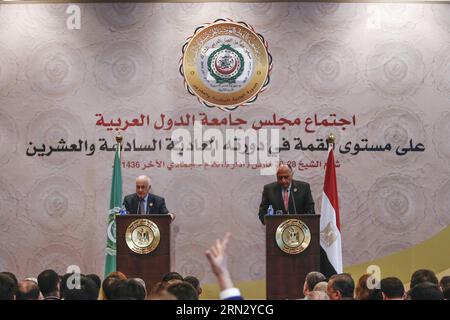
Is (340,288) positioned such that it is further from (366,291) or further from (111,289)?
(111,289)

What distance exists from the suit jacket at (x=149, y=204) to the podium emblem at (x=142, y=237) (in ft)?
2.51

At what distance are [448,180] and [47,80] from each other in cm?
457

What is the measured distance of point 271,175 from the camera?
25.4ft

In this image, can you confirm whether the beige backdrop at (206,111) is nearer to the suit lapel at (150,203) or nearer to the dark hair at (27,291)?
the suit lapel at (150,203)

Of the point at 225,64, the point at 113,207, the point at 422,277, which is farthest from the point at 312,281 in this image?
the point at 225,64

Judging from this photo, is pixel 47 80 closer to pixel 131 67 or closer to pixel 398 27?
pixel 131 67

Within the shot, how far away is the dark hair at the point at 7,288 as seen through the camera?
3.80 meters

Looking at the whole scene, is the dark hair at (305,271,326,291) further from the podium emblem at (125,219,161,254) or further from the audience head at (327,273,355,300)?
the podium emblem at (125,219,161,254)

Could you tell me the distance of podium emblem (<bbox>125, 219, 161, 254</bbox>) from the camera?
20.7ft

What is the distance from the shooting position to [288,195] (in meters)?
6.71

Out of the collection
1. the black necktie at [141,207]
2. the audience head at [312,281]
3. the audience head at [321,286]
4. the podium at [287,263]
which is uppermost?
the black necktie at [141,207]

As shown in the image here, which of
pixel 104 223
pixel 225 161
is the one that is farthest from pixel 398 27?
pixel 104 223

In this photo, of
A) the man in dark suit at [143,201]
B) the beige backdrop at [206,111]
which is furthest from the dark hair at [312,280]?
the beige backdrop at [206,111]

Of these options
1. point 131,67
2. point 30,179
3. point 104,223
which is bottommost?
point 104,223
